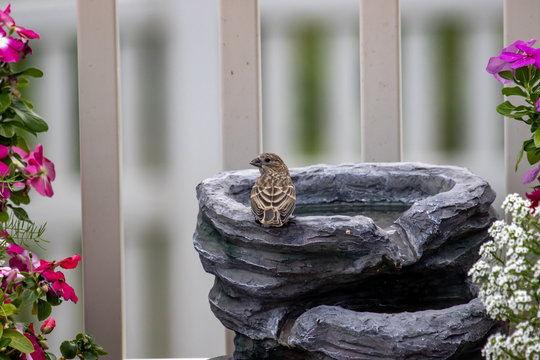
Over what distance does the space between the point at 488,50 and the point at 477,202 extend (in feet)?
3.97

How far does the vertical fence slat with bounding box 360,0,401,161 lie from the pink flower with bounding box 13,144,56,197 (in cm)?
106

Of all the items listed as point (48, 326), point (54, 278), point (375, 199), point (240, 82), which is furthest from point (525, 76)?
point (48, 326)

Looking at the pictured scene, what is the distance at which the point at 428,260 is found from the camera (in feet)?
6.06

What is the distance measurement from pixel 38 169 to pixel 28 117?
153 mm

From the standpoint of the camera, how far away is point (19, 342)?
1712 mm

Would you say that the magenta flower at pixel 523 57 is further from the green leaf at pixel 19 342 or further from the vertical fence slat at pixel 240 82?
the green leaf at pixel 19 342

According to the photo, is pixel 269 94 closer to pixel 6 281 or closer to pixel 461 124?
pixel 461 124

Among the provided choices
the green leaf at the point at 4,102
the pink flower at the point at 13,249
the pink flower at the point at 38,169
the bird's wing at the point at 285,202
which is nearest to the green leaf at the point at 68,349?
the pink flower at the point at 13,249

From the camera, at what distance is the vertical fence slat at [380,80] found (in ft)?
8.18

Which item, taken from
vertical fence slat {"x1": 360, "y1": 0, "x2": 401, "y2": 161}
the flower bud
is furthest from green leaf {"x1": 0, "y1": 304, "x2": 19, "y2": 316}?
vertical fence slat {"x1": 360, "y1": 0, "x2": 401, "y2": 161}

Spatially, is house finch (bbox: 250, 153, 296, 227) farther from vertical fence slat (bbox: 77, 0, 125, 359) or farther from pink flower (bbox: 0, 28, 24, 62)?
vertical fence slat (bbox: 77, 0, 125, 359)

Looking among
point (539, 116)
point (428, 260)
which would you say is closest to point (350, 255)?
point (428, 260)

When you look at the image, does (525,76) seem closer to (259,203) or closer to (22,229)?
(259,203)

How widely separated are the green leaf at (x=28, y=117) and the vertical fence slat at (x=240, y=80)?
0.69 meters
